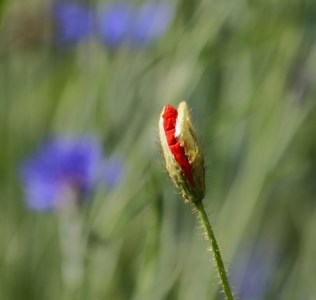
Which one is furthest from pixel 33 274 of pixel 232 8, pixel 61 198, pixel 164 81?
pixel 232 8

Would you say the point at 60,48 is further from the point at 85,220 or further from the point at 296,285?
the point at 296,285

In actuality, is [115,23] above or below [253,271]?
above

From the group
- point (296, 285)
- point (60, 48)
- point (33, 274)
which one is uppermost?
point (60, 48)

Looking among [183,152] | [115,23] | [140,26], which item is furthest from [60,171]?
[183,152]

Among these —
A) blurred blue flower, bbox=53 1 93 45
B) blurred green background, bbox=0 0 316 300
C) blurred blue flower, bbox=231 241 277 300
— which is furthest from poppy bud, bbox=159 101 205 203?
blurred blue flower, bbox=53 1 93 45

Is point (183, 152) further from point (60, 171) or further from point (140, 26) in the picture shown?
point (60, 171)

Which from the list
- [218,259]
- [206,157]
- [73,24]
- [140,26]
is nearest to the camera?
[218,259]

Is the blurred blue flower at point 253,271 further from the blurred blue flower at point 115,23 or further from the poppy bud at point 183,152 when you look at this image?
the poppy bud at point 183,152
